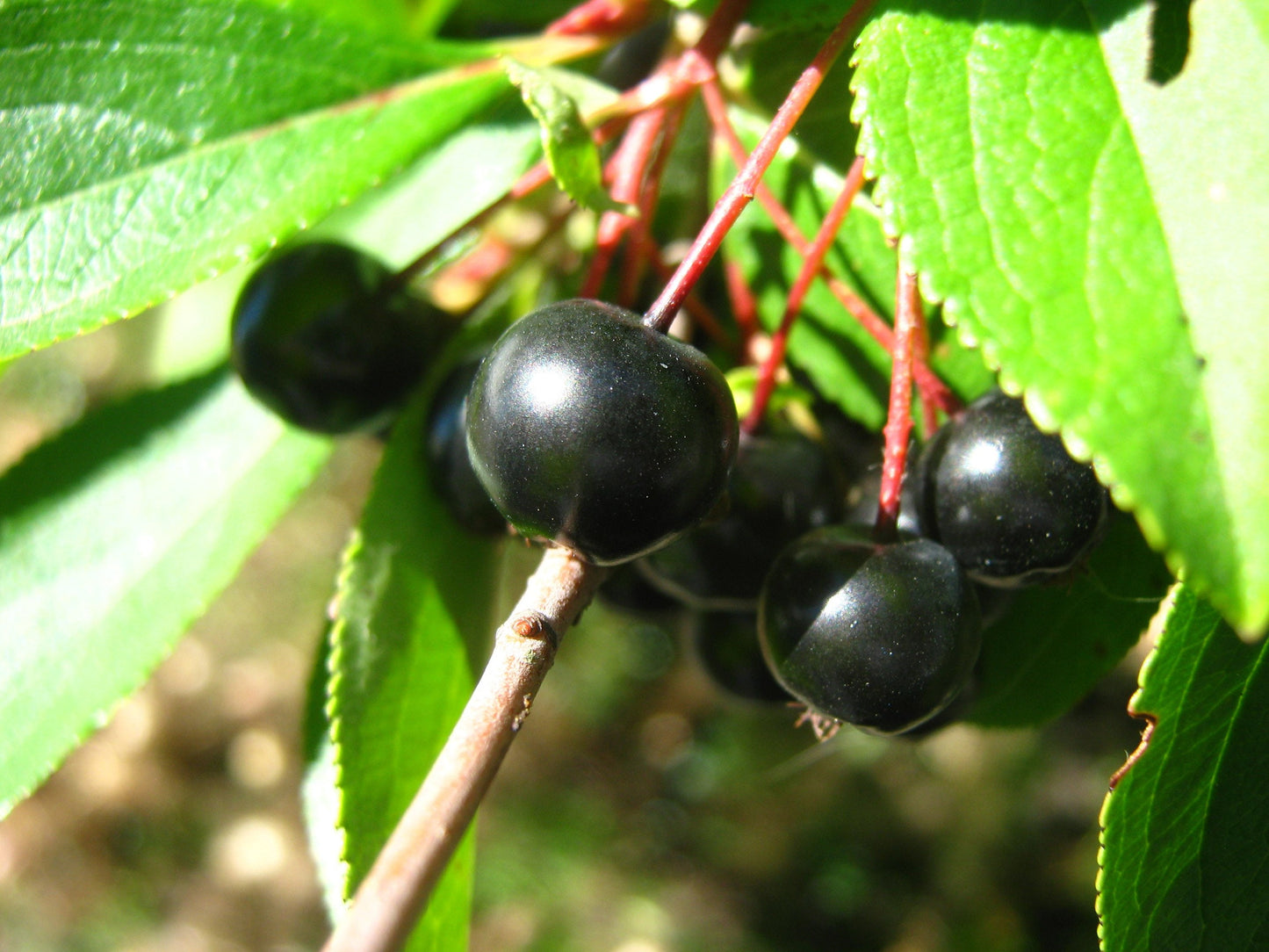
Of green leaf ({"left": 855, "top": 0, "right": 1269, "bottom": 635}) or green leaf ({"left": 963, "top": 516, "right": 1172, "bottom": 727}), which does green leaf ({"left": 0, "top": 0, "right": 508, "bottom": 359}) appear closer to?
green leaf ({"left": 855, "top": 0, "right": 1269, "bottom": 635})

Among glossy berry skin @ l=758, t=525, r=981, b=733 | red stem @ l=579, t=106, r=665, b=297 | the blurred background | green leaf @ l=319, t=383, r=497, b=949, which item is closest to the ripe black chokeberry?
green leaf @ l=319, t=383, r=497, b=949

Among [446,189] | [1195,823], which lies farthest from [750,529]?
[446,189]

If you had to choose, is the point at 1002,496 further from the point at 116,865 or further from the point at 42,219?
the point at 116,865

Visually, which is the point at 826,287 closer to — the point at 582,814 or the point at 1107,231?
the point at 1107,231

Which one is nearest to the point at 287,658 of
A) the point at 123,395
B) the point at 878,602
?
the point at 123,395

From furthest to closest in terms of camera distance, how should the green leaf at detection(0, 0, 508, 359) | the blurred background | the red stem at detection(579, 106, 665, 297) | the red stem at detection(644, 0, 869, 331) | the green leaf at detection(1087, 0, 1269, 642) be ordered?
the blurred background
the red stem at detection(579, 106, 665, 297)
the green leaf at detection(0, 0, 508, 359)
the red stem at detection(644, 0, 869, 331)
the green leaf at detection(1087, 0, 1269, 642)
